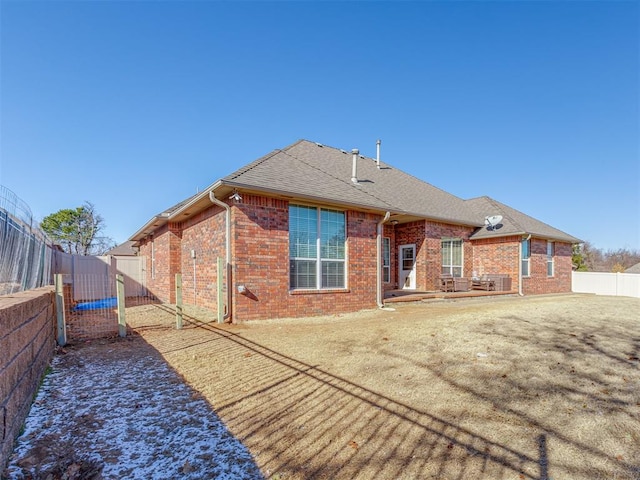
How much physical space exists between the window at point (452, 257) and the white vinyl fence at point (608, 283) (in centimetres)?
922

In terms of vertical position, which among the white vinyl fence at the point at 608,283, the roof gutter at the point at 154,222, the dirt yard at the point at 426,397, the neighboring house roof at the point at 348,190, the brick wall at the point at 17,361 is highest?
the neighboring house roof at the point at 348,190

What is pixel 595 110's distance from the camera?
12.8m

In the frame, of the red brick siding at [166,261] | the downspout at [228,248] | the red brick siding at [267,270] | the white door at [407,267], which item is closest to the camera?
the red brick siding at [267,270]

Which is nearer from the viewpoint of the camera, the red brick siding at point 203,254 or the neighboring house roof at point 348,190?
the neighboring house roof at point 348,190

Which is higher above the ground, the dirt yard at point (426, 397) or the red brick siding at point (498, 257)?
the red brick siding at point (498, 257)

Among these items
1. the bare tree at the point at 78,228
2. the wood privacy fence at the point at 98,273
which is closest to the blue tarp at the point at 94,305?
the wood privacy fence at the point at 98,273

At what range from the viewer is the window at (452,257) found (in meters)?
14.4

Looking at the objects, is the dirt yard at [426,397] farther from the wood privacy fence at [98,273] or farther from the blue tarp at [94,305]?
the wood privacy fence at [98,273]

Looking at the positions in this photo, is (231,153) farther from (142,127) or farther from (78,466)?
(78,466)

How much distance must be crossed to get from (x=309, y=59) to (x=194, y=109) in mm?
4855

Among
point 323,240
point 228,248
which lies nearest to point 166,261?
point 228,248

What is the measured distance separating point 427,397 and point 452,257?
1228cm

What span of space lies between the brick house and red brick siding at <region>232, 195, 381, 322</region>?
26 millimetres

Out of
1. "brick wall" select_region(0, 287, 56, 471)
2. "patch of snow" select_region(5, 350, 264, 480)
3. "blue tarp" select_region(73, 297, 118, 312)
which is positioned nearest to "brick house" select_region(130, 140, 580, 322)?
"blue tarp" select_region(73, 297, 118, 312)
